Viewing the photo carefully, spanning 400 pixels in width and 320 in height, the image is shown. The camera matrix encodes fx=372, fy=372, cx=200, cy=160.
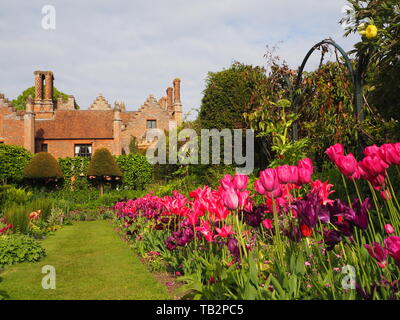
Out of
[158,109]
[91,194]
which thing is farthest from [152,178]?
[158,109]

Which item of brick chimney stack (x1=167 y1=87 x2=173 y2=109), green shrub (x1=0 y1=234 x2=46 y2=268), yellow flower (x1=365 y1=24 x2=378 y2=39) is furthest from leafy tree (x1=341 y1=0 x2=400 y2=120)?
brick chimney stack (x1=167 y1=87 x2=173 y2=109)

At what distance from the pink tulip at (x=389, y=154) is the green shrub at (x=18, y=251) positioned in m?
6.42

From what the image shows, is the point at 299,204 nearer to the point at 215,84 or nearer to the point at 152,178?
the point at 215,84

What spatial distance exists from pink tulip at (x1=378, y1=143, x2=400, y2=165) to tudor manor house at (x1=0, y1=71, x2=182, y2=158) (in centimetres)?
2980

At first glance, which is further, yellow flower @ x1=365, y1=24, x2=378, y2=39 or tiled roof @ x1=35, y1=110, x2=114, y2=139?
tiled roof @ x1=35, y1=110, x2=114, y2=139

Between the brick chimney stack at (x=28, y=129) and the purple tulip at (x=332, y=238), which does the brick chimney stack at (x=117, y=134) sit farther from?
the purple tulip at (x=332, y=238)

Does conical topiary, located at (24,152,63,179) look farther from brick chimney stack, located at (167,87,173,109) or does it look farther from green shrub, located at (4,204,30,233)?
brick chimney stack, located at (167,87,173,109)

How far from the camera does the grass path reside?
4582mm

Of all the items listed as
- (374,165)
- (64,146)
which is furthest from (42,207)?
(64,146)

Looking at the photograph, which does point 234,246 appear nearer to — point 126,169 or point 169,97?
point 126,169

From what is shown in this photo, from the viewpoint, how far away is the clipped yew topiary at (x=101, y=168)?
21.8 meters

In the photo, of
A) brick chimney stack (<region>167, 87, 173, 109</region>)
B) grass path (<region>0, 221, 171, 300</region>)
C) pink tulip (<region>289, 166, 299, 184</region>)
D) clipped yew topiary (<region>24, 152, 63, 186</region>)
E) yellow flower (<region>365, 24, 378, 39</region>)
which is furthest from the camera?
brick chimney stack (<region>167, 87, 173, 109</region>)

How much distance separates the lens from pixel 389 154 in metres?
2.06

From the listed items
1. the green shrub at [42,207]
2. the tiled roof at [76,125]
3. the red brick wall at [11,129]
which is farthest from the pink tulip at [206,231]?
the red brick wall at [11,129]
